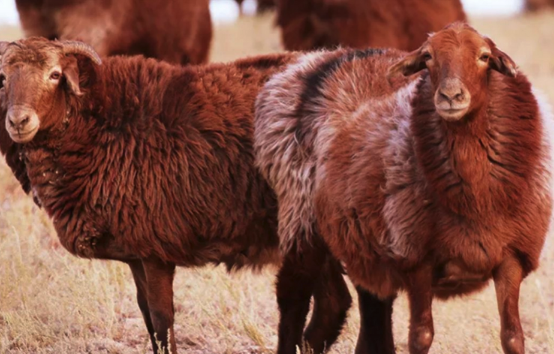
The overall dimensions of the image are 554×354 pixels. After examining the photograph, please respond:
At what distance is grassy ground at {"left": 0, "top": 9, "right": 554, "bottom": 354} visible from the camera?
25.9 ft

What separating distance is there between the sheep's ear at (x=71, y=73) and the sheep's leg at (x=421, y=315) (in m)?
2.61

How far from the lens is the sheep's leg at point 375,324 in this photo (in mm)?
7293

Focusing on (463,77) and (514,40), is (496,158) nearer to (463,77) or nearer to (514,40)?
(463,77)

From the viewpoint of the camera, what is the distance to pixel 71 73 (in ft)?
23.5

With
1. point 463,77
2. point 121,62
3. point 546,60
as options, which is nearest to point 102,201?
point 121,62

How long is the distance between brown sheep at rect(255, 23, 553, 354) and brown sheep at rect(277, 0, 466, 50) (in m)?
4.99

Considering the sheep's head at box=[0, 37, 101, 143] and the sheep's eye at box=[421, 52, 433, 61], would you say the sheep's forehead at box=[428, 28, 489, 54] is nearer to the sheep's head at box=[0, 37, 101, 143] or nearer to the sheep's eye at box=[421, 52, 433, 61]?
the sheep's eye at box=[421, 52, 433, 61]

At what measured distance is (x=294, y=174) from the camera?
23.3 feet

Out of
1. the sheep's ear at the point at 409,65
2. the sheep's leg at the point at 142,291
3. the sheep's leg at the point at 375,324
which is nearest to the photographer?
the sheep's ear at the point at 409,65

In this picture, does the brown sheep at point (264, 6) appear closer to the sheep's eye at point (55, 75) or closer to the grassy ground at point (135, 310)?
the grassy ground at point (135, 310)

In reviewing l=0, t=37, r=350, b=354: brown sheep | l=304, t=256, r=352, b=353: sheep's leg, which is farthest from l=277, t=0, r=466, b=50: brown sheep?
l=304, t=256, r=352, b=353: sheep's leg

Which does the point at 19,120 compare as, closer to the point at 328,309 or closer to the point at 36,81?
the point at 36,81

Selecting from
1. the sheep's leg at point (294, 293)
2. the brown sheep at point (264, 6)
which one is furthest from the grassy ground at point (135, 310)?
the brown sheep at point (264, 6)

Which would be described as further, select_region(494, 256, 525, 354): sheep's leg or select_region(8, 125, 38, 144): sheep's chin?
select_region(8, 125, 38, 144): sheep's chin
